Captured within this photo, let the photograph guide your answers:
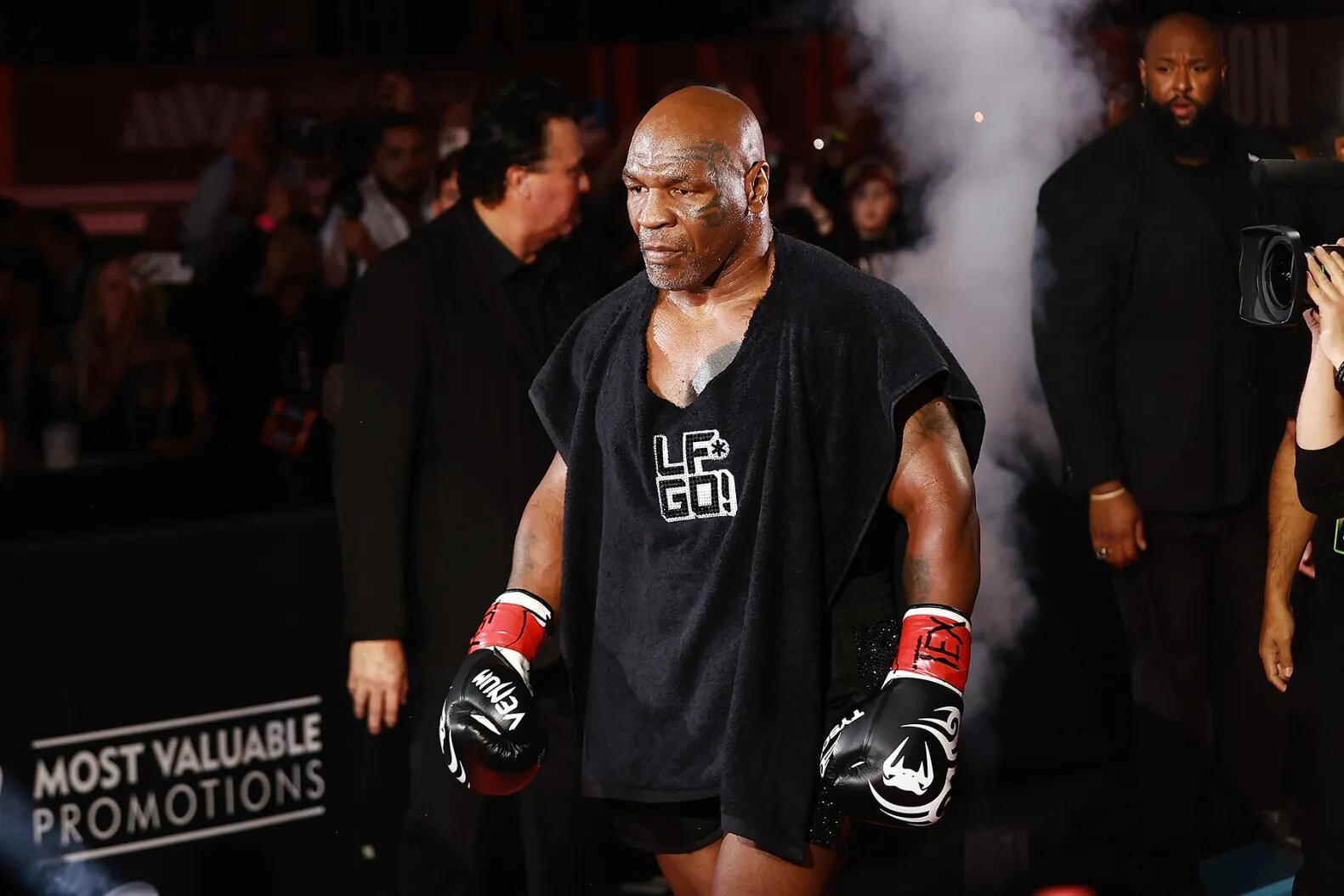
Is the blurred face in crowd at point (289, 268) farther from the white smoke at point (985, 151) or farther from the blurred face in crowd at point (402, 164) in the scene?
the white smoke at point (985, 151)

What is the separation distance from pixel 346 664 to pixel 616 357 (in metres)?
2.05

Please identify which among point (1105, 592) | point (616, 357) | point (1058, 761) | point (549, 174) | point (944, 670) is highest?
point (549, 174)

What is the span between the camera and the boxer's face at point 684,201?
115 inches

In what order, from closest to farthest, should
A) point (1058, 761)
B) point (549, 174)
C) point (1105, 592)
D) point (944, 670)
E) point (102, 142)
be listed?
point (944, 670) → point (549, 174) → point (1058, 761) → point (1105, 592) → point (102, 142)

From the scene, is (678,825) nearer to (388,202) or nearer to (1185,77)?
(1185,77)

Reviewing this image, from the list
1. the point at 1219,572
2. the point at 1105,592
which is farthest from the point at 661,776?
the point at 1105,592

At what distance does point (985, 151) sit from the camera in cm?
544

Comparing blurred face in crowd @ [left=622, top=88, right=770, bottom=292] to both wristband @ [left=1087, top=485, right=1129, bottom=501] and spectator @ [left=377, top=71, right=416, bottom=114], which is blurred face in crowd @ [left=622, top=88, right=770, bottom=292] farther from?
spectator @ [left=377, top=71, right=416, bottom=114]

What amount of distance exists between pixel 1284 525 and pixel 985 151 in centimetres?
181

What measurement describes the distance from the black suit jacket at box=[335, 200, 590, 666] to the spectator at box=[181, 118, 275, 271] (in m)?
2.64

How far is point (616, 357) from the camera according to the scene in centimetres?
310

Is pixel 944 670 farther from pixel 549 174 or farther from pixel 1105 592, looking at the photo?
pixel 1105 592

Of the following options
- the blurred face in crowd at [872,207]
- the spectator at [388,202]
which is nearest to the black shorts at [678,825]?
the blurred face in crowd at [872,207]

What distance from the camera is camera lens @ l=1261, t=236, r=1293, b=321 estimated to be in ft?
11.9
